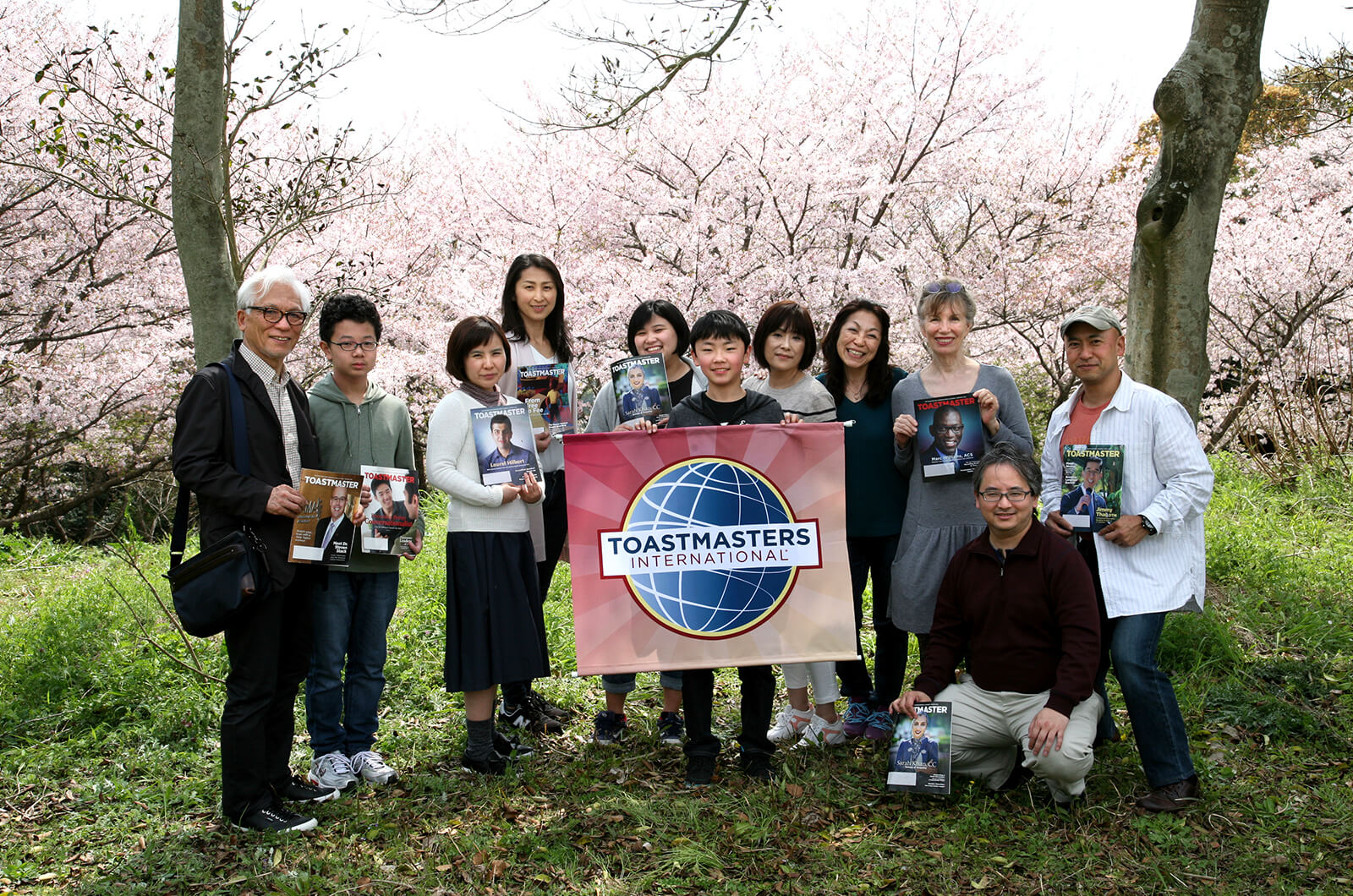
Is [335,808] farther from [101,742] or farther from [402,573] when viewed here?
[402,573]

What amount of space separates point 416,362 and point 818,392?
958 cm

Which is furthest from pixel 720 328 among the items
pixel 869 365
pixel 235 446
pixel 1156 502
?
pixel 235 446

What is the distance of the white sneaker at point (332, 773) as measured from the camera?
3814mm

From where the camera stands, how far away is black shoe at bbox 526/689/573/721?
4.59 meters

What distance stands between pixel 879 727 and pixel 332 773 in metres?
2.36

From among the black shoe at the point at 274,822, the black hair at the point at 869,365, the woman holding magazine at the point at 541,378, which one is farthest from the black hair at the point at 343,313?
the black hair at the point at 869,365

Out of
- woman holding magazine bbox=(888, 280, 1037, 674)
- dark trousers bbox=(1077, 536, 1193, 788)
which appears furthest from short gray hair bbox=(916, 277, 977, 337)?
dark trousers bbox=(1077, 536, 1193, 788)

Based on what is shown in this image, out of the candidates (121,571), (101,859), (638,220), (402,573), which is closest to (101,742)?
(101,859)

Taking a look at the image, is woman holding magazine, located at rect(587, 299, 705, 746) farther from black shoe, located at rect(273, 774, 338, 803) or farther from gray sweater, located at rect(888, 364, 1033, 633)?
black shoe, located at rect(273, 774, 338, 803)

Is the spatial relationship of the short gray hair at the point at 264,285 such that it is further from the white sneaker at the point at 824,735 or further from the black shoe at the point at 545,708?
the white sneaker at the point at 824,735

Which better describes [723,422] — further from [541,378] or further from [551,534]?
[551,534]

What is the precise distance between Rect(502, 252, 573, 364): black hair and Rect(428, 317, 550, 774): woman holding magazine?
1.36ft

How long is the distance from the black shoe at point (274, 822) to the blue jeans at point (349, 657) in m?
0.42

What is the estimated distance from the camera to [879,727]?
421 cm
